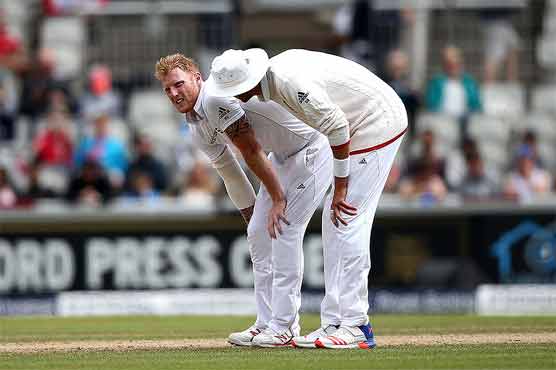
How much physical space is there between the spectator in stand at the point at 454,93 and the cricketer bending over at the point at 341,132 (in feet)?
27.1

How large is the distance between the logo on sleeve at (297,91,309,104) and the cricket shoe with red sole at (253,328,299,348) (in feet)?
5.03

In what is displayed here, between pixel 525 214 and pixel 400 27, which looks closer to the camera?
pixel 525 214

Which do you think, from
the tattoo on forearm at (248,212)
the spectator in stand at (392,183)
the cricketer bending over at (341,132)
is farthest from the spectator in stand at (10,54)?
the cricketer bending over at (341,132)

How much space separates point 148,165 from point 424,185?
3172 millimetres

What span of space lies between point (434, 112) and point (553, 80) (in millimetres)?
2294

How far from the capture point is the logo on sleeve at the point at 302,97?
21.9 feet

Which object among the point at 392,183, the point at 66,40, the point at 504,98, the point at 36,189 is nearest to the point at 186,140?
the point at 36,189

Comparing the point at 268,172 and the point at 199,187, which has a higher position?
the point at 268,172

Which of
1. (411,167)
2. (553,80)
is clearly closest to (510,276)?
(411,167)

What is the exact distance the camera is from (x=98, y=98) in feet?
51.1

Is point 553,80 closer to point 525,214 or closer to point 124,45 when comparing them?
point 525,214

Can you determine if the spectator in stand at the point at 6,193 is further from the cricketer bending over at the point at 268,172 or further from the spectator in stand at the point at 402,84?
the cricketer bending over at the point at 268,172

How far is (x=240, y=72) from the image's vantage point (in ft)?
22.2

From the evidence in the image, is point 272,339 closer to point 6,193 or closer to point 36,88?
point 6,193
